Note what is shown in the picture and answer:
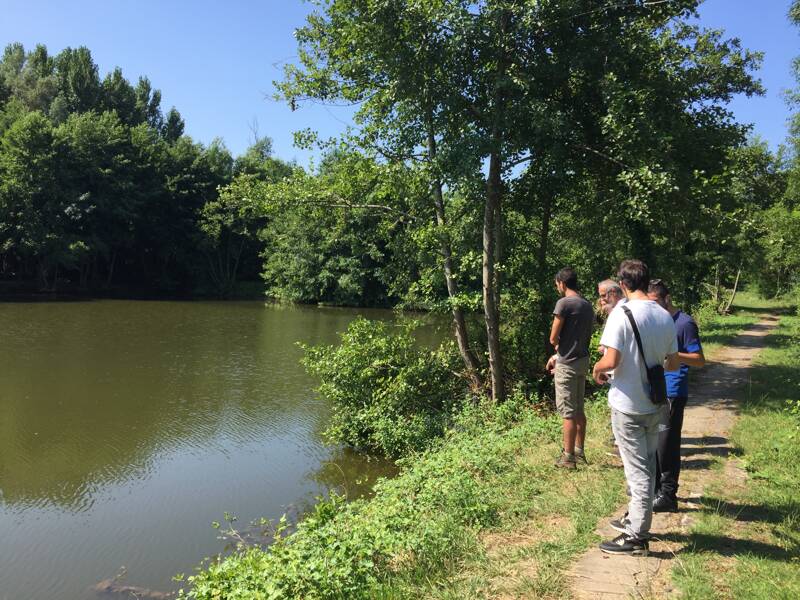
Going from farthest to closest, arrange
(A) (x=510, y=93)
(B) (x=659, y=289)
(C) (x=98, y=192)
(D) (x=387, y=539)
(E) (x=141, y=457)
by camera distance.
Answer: (C) (x=98, y=192)
(E) (x=141, y=457)
(A) (x=510, y=93)
(B) (x=659, y=289)
(D) (x=387, y=539)

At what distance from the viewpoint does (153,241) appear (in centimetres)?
4597

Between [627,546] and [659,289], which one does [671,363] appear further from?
[627,546]

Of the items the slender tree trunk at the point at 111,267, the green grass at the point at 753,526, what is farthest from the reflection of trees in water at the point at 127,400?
the slender tree trunk at the point at 111,267

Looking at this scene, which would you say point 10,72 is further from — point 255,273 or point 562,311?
point 562,311

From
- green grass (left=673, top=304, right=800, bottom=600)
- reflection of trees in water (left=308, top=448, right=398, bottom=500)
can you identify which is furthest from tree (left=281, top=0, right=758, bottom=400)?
green grass (left=673, top=304, right=800, bottom=600)

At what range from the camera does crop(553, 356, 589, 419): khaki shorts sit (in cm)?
544

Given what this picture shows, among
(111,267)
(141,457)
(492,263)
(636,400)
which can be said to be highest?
(111,267)

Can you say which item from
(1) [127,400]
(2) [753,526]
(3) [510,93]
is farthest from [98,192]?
(2) [753,526]

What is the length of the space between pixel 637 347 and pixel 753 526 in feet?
5.39

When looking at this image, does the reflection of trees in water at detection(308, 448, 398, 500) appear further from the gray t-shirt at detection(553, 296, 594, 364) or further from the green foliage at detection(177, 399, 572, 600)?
the gray t-shirt at detection(553, 296, 594, 364)

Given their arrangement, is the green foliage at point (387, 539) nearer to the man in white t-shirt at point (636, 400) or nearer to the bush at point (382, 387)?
the man in white t-shirt at point (636, 400)

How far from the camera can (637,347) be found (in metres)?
3.64

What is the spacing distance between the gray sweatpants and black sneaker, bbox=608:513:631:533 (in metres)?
0.04

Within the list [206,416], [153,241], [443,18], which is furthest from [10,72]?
[443,18]
